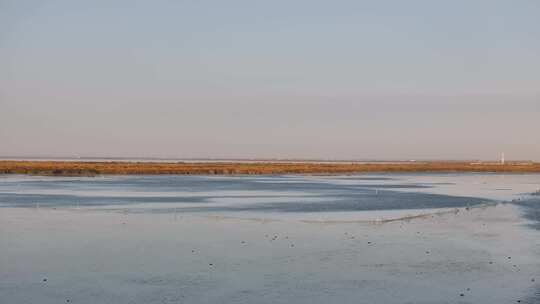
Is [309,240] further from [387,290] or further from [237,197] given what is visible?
[237,197]

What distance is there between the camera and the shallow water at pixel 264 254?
10930 mm

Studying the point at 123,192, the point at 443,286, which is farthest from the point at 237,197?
the point at 443,286

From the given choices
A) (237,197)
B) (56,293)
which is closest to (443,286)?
(56,293)

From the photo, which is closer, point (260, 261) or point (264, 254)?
point (260, 261)

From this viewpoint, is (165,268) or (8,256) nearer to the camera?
(165,268)

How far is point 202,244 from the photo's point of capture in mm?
16047

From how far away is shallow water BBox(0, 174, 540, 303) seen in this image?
35.9 ft

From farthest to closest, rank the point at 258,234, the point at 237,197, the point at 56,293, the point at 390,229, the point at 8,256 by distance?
the point at 237,197 < the point at 390,229 < the point at 258,234 < the point at 8,256 < the point at 56,293

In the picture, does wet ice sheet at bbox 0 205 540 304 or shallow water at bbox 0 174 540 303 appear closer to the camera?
wet ice sheet at bbox 0 205 540 304

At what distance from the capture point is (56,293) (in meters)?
10.7

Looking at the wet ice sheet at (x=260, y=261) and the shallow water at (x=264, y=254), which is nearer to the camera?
the wet ice sheet at (x=260, y=261)

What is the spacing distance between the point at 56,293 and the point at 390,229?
1079cm

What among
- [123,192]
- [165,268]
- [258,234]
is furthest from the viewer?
[123,192]

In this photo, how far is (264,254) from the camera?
14688 mm
